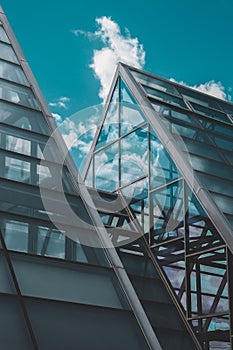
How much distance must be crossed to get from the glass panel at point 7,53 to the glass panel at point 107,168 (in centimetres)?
413

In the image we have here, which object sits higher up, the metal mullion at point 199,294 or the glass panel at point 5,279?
the metal mullion at point 199,294

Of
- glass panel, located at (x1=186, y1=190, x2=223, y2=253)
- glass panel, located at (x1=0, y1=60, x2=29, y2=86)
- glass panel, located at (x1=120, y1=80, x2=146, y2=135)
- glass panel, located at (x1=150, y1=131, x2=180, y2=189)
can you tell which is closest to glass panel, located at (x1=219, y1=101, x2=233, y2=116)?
glass panel, located at (x1=120, y1=80, x2=146, y2=135)

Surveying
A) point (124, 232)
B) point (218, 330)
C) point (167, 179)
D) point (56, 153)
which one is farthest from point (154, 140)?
point (218, 330)

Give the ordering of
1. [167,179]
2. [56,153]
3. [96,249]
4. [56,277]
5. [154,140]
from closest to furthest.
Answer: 1. [56,277]
2. [96,249]
3. [56,153]
4. [167,179]
5. [154,140]

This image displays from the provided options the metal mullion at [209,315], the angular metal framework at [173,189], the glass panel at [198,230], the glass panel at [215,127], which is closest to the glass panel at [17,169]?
the angular metal framework at [173,189]

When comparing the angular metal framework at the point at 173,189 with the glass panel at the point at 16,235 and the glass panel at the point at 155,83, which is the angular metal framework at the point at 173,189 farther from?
the glass panel at the point at 16,235

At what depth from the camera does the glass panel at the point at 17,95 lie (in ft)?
37.6

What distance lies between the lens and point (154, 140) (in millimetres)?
13789

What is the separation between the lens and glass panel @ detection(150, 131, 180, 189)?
1251 centimetres

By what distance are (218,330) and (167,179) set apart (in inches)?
151

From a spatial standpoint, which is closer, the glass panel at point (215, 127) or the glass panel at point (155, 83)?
the glass panel at point (215, 127)

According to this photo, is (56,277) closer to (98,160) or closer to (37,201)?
(37,201)

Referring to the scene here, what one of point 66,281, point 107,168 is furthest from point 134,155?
point 66,281

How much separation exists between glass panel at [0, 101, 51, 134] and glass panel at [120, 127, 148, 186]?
12.5 ft
